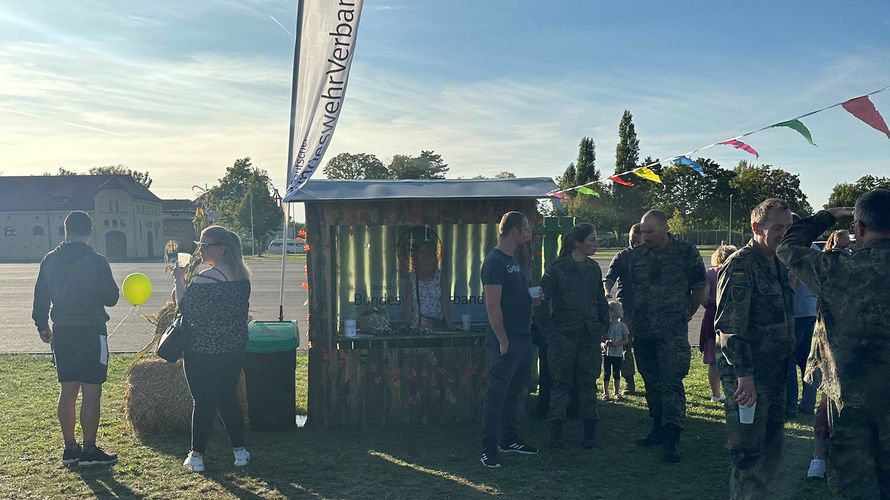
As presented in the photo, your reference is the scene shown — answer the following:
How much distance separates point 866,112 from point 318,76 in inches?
205

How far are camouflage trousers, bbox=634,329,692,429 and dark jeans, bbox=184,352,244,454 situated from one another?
11.5 ft

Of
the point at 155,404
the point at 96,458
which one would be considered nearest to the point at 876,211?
the point at 96,458

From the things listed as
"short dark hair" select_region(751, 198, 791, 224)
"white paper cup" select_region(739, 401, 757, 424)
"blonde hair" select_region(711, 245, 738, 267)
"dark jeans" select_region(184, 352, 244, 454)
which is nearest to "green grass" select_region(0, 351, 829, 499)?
"dark jeans" select_region(184, 352, 244, 454)

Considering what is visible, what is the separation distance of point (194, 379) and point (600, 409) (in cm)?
431

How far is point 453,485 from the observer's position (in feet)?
17.5

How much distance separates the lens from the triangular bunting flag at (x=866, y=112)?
6.54 metres

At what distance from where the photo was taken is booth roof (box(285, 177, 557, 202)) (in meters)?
6.71

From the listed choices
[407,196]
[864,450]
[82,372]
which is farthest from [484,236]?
[864,450]

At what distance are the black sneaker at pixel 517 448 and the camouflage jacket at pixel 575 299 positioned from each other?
3.35 ft

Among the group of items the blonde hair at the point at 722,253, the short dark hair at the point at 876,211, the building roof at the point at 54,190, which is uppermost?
the building roof at the point at 54,190

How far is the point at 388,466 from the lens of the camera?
229 inches

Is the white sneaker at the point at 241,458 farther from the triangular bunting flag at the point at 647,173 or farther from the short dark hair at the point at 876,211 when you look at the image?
the triangular bunting flag at the point at 647,173

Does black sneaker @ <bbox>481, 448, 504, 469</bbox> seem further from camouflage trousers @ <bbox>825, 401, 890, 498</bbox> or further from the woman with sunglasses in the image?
camouflage trousers @ <bbox>825, 401, 890, 498</bbox>

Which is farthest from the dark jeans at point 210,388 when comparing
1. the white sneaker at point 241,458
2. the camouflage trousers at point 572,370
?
the camouflage trousers at point 572,370
